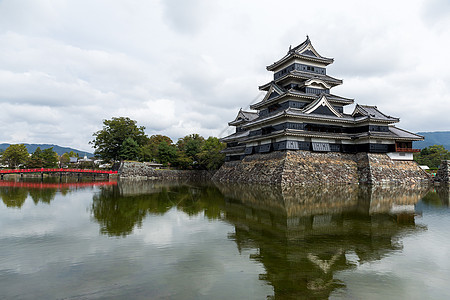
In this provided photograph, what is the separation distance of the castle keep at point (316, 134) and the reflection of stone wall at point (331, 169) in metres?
0.10

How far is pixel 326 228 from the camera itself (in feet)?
30.9

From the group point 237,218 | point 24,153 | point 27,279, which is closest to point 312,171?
point 237,218

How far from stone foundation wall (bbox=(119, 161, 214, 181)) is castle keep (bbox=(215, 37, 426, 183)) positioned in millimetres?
17991

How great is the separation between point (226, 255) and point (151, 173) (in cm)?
4399

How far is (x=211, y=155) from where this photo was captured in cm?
5053

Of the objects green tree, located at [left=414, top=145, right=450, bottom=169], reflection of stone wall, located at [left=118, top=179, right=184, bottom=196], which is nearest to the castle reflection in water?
reflection of stone wall, located at [left=118, top=179, right=184, bottom=196]

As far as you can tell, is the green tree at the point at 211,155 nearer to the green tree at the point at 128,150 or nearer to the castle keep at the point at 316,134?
the green tree at the point at 128,150

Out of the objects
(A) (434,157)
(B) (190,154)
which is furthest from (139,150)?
(A) (434,157)

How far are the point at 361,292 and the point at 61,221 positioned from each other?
1099 cm

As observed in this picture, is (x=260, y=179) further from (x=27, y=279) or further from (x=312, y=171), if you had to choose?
(x=27, y=279)

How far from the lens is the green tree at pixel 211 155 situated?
1944 inches

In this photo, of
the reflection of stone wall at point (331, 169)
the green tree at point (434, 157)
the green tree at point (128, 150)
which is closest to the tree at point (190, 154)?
the green tree at point (128, 150)

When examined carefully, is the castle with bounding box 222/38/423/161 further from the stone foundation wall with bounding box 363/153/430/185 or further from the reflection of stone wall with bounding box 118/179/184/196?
the reflection of stone wall with bounding box 118/179/184/196

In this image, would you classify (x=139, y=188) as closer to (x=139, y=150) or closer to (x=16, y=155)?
(x=139, y=150)
